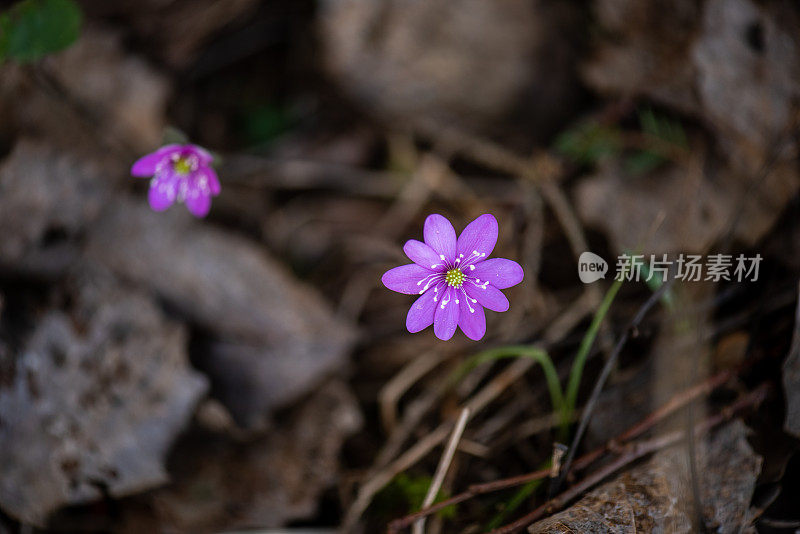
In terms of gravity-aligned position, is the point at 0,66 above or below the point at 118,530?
above

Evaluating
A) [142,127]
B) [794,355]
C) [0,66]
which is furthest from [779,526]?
[0,66]

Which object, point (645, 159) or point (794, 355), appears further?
point (645, 159)

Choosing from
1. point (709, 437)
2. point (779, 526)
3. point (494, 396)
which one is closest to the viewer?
point (779, 526)

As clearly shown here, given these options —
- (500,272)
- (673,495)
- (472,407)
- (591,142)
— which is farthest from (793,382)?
(591,142)

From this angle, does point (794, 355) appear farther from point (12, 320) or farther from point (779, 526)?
point (12, 320)

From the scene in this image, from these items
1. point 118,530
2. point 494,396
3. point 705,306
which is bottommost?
point 118,530

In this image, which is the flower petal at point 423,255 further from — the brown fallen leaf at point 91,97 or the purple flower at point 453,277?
the brown fallen leaf at point 91,97

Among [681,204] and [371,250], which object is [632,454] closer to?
[681,204]
